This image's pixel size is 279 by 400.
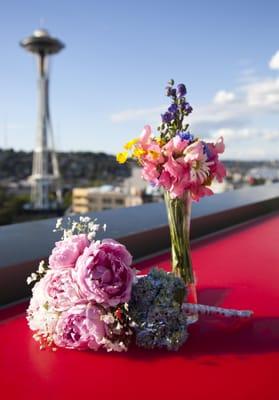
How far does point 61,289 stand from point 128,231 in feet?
2.69

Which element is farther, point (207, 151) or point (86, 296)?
point (207, 151)

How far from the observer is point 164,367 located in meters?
0.85

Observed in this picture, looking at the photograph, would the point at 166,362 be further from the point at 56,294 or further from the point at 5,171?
the point at 5,171

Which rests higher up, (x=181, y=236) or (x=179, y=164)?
(x=179, y=164)

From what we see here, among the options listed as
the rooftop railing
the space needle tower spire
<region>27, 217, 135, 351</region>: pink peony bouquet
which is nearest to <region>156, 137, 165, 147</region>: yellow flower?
<region>27, 217, 135, 351</region>: pink peony bouquet

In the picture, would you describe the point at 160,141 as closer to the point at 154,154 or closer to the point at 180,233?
the point at 154,154

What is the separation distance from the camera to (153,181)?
0.95 meters

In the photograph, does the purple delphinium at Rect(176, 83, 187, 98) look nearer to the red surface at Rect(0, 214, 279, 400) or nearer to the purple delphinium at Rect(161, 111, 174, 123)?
the purple delphinium at Rect(161, 111, 174, 123)

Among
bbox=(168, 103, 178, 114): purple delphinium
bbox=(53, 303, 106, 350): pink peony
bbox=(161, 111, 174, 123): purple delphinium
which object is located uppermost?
bbox=(168, 103, 178, 114): purple delphinium

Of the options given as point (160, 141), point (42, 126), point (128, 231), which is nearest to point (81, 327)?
point (160, 141)

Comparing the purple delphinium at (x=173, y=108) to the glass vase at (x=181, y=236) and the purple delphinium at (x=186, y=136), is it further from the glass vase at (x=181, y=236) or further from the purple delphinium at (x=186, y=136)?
the glass vase at (x=181, y=236)

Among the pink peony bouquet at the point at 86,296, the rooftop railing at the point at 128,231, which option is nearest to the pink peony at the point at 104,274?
the pink peony bouquet at the point at 86,296

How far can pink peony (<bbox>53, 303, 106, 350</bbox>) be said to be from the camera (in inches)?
33.1

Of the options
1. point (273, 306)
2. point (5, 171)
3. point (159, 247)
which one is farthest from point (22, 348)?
point (5, 171)
